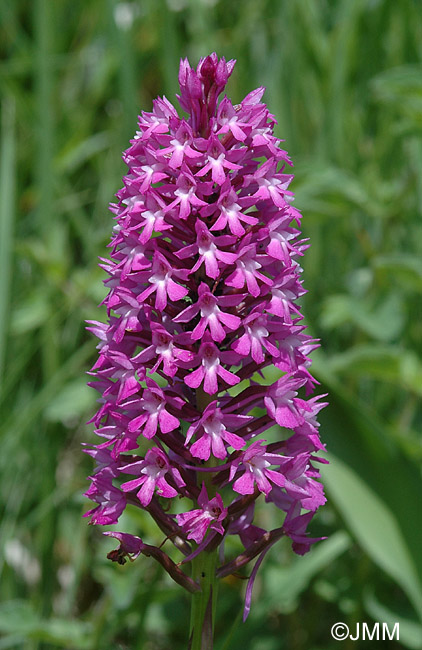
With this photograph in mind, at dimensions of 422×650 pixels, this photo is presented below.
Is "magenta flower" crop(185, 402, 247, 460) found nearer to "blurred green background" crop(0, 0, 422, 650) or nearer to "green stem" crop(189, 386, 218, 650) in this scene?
"green stem" crop(189, 386, 218, 650)

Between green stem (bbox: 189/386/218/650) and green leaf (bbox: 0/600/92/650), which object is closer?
green stem (bbox: 189/386/218/650)

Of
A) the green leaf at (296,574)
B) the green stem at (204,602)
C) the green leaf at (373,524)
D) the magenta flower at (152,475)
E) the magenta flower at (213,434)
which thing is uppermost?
the magenta flower at (213,434)

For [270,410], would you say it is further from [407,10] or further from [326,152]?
[407,10]

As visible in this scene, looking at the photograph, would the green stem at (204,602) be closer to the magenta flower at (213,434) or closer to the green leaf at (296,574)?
the magenta flower at (213,434)

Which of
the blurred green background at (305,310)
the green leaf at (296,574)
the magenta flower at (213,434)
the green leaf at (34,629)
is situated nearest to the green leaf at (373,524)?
the blurred green background at (305,310)

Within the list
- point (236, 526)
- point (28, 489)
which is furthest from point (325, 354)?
point (236, 526)

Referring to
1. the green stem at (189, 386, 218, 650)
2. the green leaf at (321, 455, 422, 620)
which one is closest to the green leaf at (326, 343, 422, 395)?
the green leaf at (321, 455, 422, 620)
